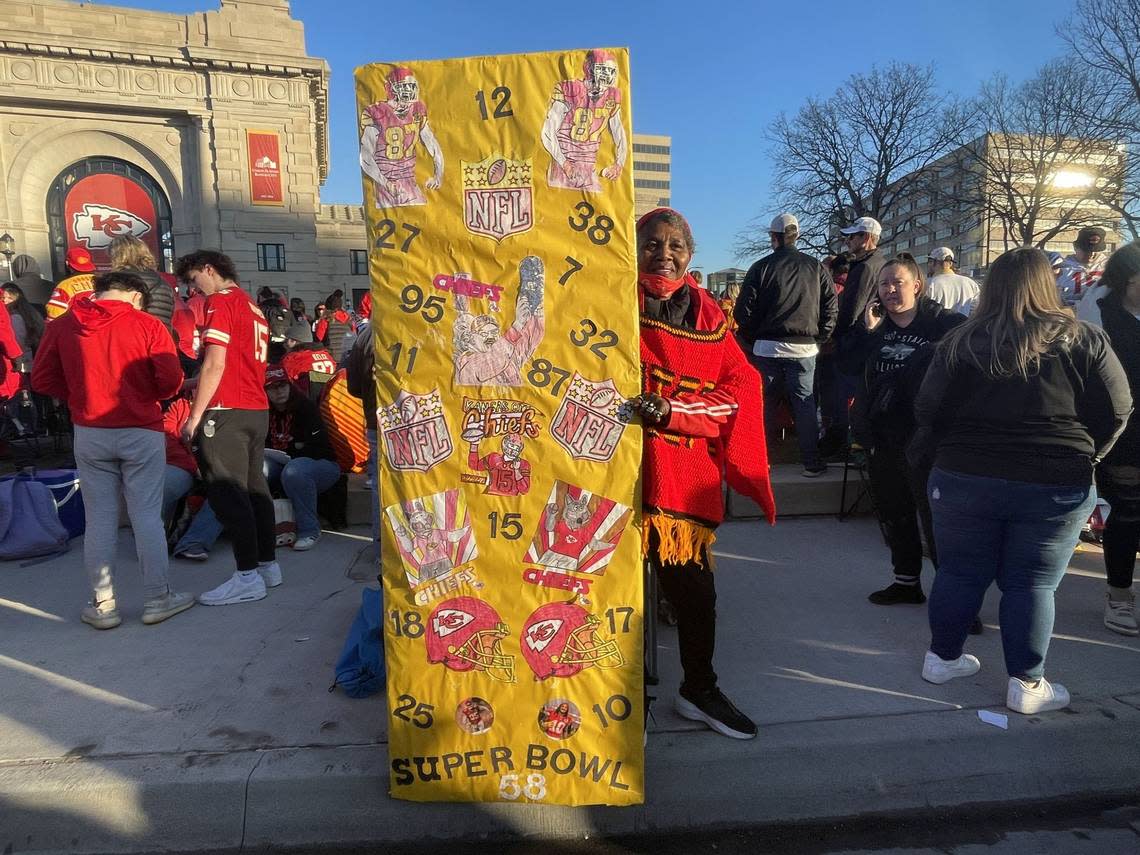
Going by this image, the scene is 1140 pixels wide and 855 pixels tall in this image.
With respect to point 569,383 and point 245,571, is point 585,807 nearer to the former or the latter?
point 569,383

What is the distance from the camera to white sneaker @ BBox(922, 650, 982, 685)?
3.06m

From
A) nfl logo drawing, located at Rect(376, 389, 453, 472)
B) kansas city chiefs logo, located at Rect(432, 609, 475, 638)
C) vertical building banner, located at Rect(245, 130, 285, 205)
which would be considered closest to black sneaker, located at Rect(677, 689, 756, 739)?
kansas city chiefs logo, located at Rect(432, 609, 475, 638)

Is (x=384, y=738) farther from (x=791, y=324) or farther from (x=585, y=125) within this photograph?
(x=791, y=324)

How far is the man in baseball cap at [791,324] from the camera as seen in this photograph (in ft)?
18.0

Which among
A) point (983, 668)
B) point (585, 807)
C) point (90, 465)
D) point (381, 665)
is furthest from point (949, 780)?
point (90, 465)

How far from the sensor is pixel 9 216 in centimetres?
3234

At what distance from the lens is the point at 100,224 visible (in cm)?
3506

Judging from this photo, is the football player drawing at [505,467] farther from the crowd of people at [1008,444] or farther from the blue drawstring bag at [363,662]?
the crowd of people at [1008,444]

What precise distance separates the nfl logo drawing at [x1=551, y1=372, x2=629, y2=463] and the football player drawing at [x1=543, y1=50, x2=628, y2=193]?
633mm

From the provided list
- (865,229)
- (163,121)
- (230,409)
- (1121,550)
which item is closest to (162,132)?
(163,121)

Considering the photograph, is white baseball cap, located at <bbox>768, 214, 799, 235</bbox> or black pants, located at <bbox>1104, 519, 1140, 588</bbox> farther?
white baseball cap, located at <bbox>768, 214, 799, 235</bbox>

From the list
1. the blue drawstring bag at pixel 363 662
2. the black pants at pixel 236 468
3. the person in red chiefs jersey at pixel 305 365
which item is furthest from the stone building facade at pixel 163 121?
Answer: the blue drawstring bag at pixel 363 662

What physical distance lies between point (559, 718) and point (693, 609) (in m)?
0.65

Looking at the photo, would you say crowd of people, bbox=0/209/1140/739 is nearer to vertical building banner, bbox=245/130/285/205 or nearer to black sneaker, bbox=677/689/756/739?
black sneaker, bbox=677/689/756/739
